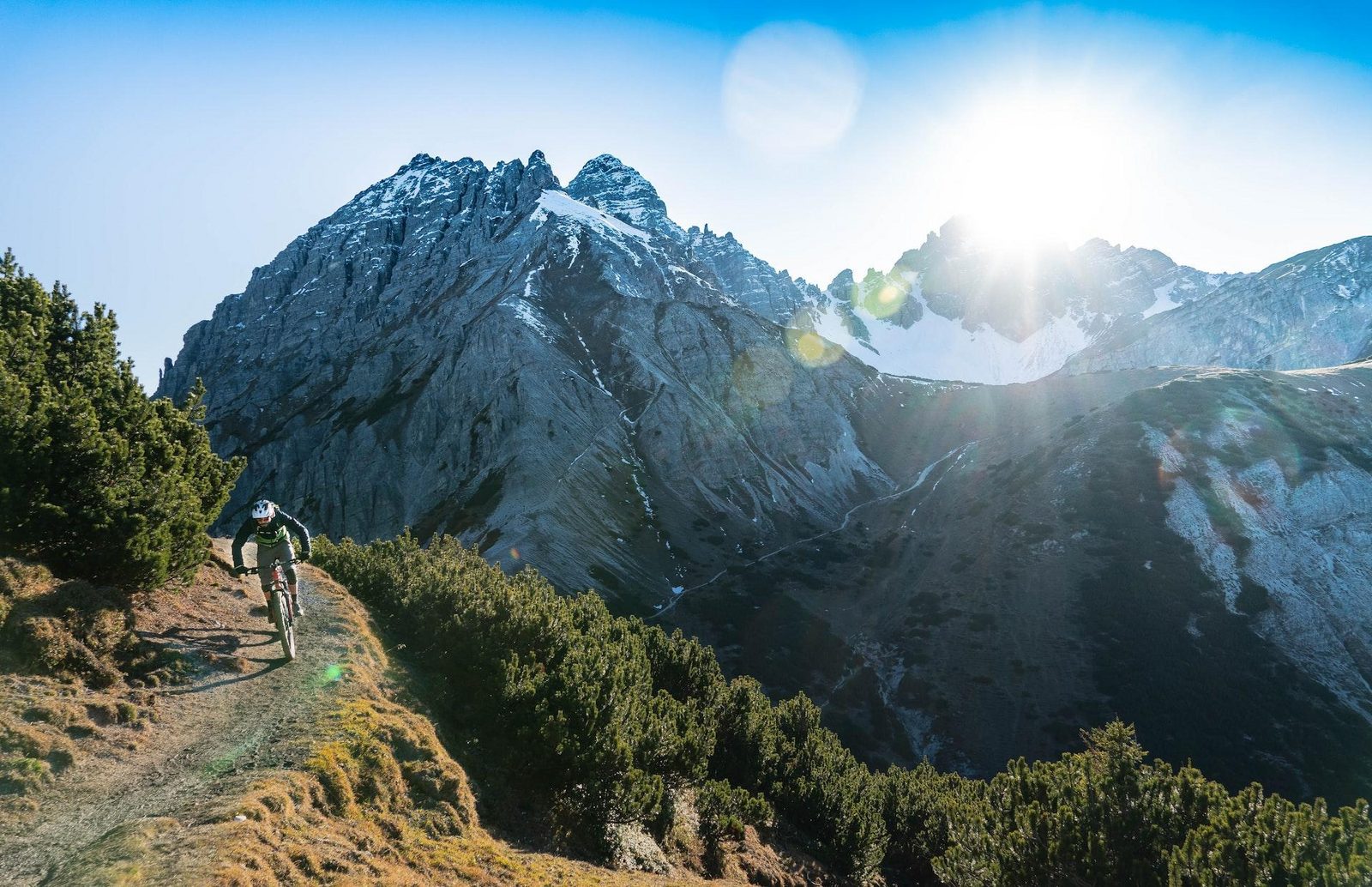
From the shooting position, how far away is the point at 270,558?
14.8m

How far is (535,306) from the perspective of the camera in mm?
161750

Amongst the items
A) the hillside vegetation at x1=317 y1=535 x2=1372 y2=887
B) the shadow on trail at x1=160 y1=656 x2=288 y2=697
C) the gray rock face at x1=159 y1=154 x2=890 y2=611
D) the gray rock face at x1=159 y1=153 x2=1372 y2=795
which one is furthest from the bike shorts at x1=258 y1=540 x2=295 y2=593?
the gray rock face at x1=159 y1=154 x2=890 y2=611

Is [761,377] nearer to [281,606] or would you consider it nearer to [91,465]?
[281,606]

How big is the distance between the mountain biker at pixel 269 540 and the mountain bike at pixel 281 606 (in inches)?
3.4

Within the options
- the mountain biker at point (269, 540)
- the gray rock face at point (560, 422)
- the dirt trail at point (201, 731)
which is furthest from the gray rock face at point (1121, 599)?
the mountain biker at point (269, 540)

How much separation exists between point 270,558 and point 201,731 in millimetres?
4192

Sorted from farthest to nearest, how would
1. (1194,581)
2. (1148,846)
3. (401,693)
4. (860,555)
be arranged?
(860,555), (1194,581), (1148,846), (401,693)

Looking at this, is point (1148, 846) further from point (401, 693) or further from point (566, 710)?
point (401, 693)

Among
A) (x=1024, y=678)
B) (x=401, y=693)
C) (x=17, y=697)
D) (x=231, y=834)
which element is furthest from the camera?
(x=1024, y=678)

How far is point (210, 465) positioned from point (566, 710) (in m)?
11.4

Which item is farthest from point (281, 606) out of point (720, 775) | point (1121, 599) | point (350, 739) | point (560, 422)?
point (560, 422)

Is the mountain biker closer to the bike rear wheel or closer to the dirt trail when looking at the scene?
the bike rear wheel

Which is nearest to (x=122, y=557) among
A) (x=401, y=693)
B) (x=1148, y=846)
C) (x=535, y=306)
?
(x=401, y=693)

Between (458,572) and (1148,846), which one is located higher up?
(458,572)
